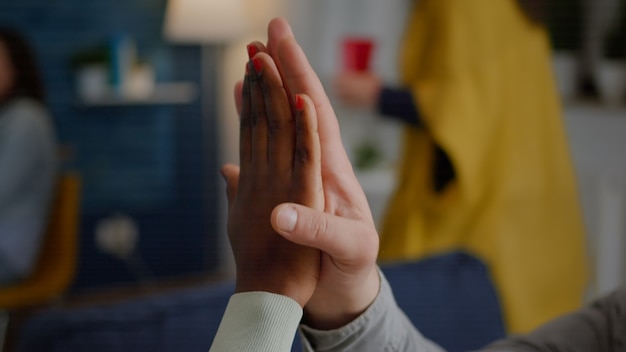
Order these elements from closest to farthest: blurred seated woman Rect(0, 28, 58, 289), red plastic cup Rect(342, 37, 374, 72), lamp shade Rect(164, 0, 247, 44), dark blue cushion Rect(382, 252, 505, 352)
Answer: dark blue cushion Rect(382, 252, 505, 352) < red plastic cup Rect(342, 37, 374, 72) < blurred seated woman Rect(0, 28, 58, 289) < lamp shade Rect(164, 0, 247, 44)

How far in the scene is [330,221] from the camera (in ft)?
0.91

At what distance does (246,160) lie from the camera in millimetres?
295

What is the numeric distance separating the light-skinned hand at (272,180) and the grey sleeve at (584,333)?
0.16 m

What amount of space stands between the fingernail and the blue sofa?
0.34 feet

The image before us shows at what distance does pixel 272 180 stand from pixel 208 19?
53.3 inches

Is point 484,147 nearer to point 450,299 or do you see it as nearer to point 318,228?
point 450,299

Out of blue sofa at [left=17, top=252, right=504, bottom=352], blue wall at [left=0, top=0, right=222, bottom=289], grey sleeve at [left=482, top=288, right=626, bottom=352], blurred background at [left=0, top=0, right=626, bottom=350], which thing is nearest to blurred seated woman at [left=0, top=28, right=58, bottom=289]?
blurred background at [left=0, top=0, right=626, bottom=350]

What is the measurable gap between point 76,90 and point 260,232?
4.91ft

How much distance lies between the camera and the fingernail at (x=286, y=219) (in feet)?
0.86

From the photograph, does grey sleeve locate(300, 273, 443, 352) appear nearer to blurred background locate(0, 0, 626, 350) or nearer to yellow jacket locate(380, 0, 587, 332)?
yellow jacket locate(380, 0, 587, 332)

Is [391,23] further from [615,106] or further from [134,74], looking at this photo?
→ [134,74]

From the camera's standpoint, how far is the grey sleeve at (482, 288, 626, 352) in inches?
16.3

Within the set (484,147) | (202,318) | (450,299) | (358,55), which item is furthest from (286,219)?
(358,55)

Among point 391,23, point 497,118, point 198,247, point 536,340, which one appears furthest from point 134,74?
point 536,340
